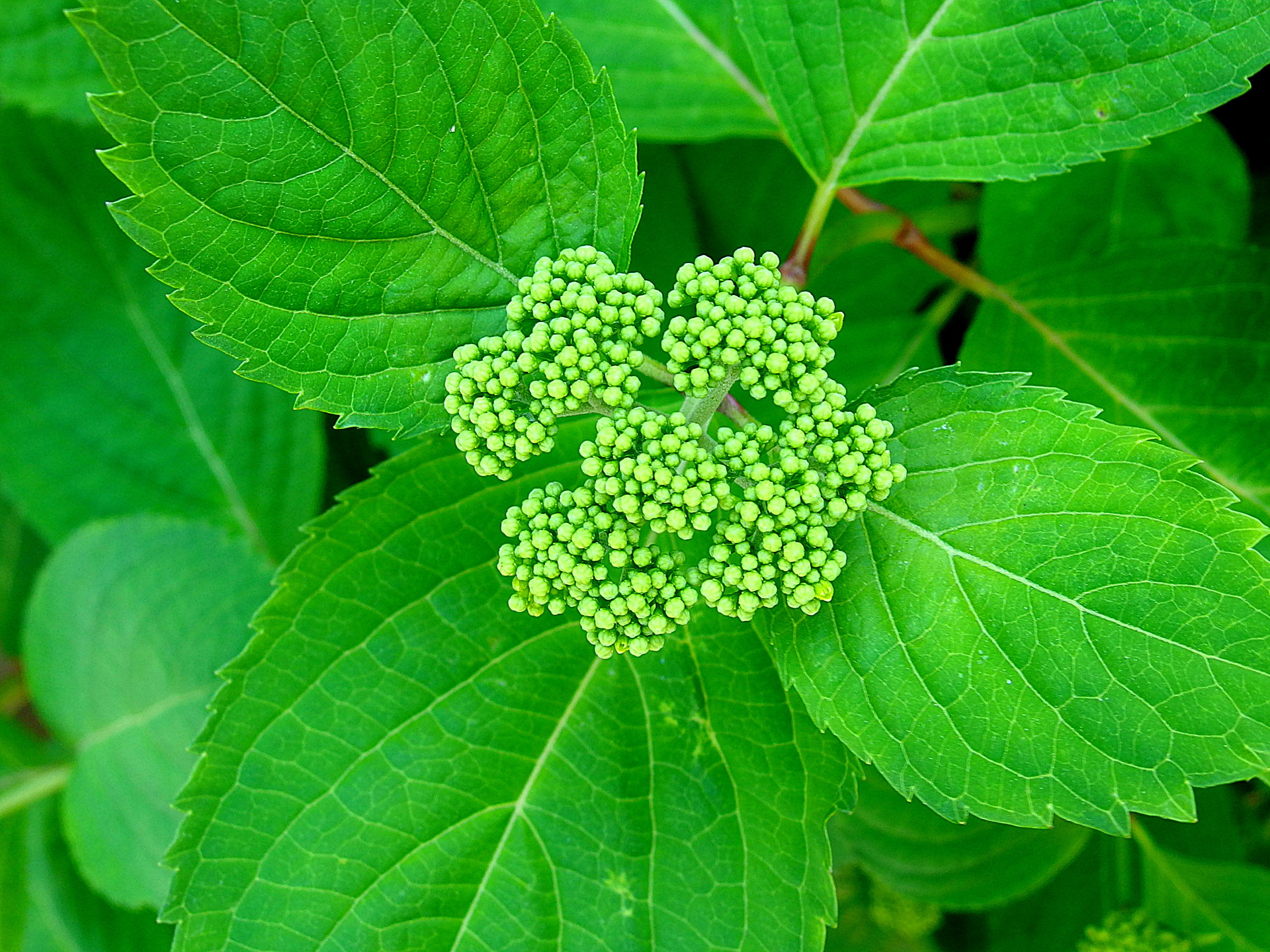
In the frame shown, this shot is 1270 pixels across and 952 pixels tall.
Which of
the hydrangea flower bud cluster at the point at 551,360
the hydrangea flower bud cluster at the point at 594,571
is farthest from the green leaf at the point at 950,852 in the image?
the hydrangea flower bud cluster at the point at 551,360

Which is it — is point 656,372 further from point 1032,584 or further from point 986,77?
point 986,77

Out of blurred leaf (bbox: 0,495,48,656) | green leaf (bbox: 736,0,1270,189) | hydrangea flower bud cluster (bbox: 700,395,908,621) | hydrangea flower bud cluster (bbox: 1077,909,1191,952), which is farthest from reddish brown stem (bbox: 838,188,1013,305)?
blurred leaf (bbox: 0,495,48,656)

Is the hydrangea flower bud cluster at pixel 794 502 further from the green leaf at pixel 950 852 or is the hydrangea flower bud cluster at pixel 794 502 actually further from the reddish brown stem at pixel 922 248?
the green leaf at pixel 950 852

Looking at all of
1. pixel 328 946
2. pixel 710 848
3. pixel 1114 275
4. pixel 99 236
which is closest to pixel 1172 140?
pixel 1114 275

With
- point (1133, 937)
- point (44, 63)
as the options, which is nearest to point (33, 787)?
point (44, 63)

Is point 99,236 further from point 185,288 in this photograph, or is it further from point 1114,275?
point 1114,275
